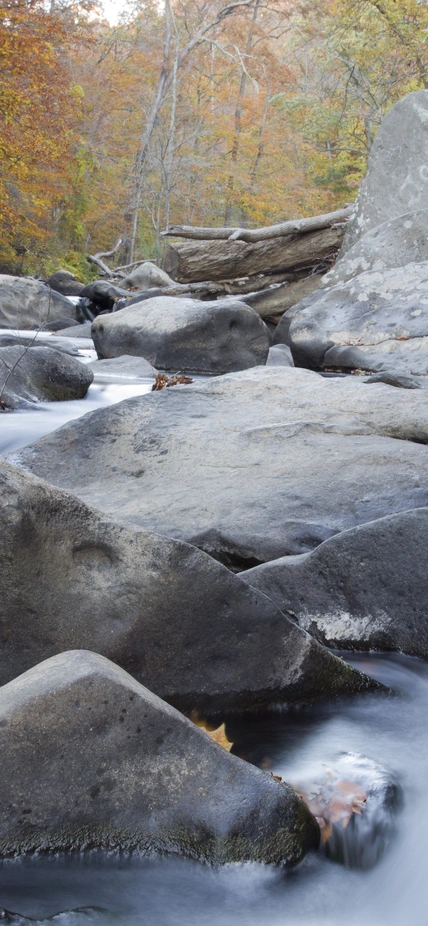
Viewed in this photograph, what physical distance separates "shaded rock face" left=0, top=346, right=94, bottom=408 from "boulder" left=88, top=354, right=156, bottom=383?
0.95 m

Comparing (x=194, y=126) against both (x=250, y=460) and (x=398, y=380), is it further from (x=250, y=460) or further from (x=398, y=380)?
(x=250, y=460)

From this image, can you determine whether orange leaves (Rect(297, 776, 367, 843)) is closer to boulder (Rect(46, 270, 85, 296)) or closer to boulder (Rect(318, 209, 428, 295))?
boulder (Rect(318, 209, 428, 295))

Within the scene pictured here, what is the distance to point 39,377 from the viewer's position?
677 cm

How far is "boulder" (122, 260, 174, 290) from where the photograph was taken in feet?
56.9

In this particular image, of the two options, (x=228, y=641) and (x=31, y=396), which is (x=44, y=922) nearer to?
(x=228, y=641)

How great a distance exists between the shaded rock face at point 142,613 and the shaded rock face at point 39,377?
13.8 ft

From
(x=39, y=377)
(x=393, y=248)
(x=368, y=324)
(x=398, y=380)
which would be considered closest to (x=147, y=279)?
(x=393, y=248)

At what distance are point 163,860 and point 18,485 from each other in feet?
3.23

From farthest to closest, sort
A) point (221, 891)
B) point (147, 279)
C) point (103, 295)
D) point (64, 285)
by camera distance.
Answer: point (64, 285) < point (147, 279) < point (103, 295) < point (221, 891)

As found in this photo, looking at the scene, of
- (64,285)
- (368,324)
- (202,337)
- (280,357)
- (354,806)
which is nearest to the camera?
(354,806)

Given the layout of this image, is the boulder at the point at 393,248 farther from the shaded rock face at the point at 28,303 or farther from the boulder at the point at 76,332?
the shaded rock face at the point at 28,303

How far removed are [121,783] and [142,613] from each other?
1.83ft

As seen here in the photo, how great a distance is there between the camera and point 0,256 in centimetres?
2466

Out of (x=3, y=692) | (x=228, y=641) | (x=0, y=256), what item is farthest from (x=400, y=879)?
(x=0, y=256)
